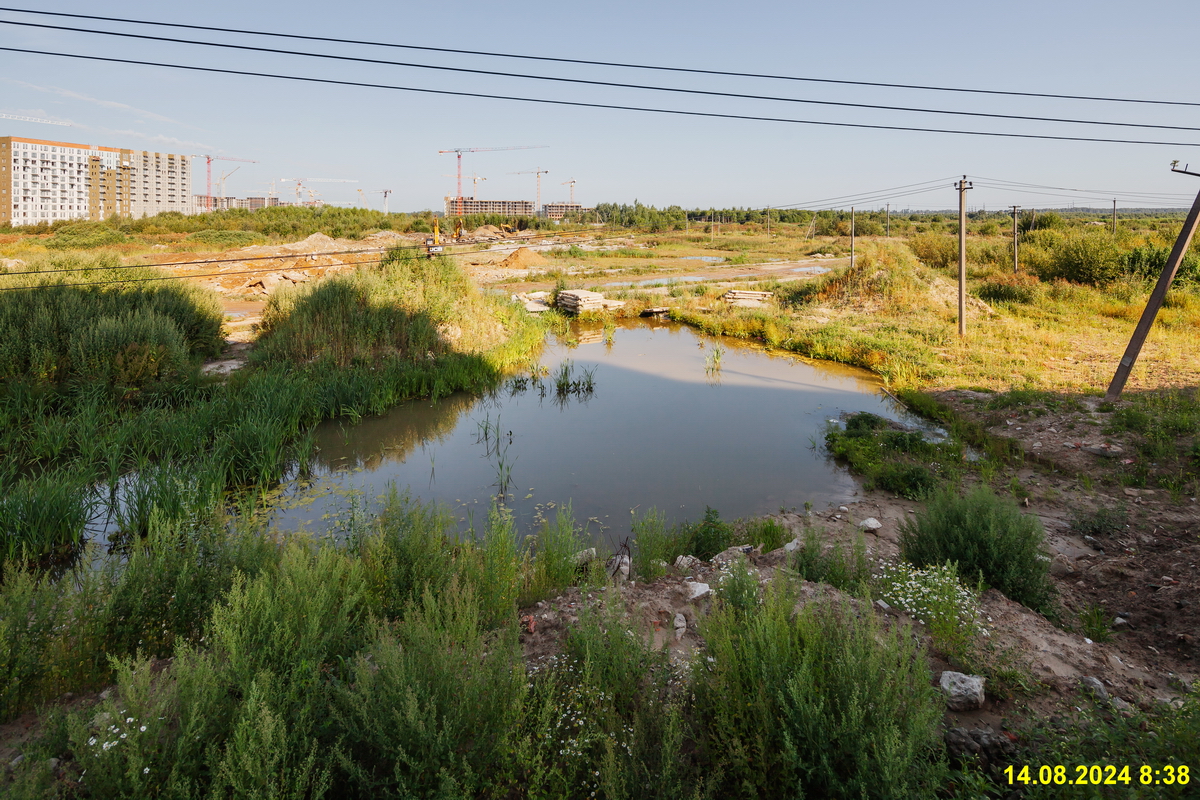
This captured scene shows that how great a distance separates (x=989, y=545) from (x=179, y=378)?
12228mm

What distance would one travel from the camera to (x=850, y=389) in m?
13.8

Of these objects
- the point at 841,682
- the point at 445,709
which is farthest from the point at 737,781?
the point at 445,709

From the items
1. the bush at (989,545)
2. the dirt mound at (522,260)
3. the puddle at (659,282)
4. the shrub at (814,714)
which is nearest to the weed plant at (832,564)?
the bush at (989,545)

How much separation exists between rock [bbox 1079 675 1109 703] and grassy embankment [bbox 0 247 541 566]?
6.52 meters

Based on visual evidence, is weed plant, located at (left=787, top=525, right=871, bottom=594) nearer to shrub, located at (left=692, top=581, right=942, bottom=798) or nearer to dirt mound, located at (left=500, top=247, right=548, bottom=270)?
shrub, located at (left=692, top=581, right=942, bottom=798)

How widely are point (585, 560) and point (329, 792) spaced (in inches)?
122

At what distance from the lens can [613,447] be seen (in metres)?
9.99

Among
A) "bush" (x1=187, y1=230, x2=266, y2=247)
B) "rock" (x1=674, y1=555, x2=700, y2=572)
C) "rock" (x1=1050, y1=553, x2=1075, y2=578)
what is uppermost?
"bush" (x1=187, y1=230, x2=266, y2=247)

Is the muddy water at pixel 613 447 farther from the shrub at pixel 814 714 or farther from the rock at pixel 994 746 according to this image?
the rock at pixel 994 746

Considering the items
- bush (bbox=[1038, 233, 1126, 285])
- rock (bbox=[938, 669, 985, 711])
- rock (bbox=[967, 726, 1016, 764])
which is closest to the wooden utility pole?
rock (bbox=[938, 669, 985, 711])

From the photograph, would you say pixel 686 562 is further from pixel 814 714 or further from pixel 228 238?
pixel 228 238

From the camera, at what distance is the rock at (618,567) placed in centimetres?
533

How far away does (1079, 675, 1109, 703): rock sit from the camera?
344cm

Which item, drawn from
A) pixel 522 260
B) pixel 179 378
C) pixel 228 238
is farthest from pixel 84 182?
pixel 179 378
